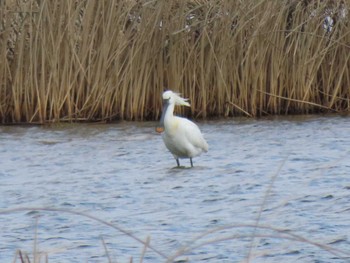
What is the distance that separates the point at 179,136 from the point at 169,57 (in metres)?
3.08

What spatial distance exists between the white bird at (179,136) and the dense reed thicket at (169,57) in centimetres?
234

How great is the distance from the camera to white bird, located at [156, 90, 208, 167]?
34.2ft

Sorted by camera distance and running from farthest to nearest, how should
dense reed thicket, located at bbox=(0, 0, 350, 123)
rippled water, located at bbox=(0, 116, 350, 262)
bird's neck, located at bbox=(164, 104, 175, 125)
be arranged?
1. dense reed thicket, located at bbox=(0, 0, 350, 123)
2. bird's neck, located at bbox=(164, 104, 175, 125)
3. rippled water, located at bbox=(0, 116, 350, 262)

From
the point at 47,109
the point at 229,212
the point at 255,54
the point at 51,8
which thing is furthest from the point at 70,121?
the point at 229,212

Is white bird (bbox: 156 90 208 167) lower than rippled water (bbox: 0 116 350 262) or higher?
higher

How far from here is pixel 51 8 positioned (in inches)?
501

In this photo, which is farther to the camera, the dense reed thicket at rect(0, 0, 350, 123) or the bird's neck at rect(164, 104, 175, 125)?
the dense reed thicket at rect(0, 0, 350, 123)

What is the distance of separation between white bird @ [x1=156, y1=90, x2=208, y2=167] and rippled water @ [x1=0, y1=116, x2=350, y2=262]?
20 centimetres

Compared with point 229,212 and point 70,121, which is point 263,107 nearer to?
point 70,121

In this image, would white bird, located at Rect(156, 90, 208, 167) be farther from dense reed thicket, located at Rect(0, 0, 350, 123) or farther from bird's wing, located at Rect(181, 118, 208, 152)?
dense reed thicket, located at Rect(0, 0, 350, 123)

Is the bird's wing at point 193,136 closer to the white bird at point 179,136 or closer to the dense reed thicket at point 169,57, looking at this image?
the white bird at point 179,136

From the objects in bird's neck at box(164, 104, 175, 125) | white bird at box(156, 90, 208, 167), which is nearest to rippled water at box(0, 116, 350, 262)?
white bird at box(156, 90, 208, 167)

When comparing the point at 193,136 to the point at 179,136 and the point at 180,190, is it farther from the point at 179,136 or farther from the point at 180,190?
the point at 180,190

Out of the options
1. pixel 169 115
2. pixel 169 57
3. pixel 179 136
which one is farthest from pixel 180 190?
pixel 169 57
